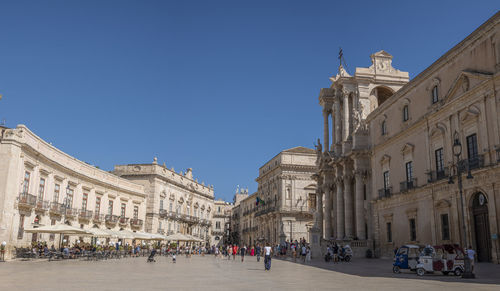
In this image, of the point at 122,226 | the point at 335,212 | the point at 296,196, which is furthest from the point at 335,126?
the point at 122,226

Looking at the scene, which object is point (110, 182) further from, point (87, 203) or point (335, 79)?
point (335, 79)

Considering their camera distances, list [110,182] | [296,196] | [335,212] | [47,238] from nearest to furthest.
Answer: [47,238], [335,212], [110,182], [296,196]

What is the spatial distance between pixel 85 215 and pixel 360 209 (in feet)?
80.3

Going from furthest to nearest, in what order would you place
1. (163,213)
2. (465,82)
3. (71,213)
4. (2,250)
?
(163,213) → (71,213) → (2,250) → (465,82)

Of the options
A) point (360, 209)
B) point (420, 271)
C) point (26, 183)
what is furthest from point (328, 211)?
Answer: point (420, 271)

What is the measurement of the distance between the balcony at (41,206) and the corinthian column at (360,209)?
923 inches

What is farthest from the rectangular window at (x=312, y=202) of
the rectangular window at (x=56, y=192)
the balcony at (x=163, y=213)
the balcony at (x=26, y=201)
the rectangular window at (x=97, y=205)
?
the balcony at (x=26, y=201)

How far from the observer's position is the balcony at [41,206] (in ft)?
111

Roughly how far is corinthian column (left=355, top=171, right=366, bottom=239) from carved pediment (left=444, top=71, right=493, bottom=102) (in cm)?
1224

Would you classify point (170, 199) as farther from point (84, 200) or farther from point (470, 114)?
point (470, 114)

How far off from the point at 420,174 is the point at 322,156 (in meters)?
16.2

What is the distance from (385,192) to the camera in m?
31.9

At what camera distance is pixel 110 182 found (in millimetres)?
48875

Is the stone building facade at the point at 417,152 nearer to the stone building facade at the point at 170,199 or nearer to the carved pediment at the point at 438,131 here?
the carved pediment at the point at 438,131
